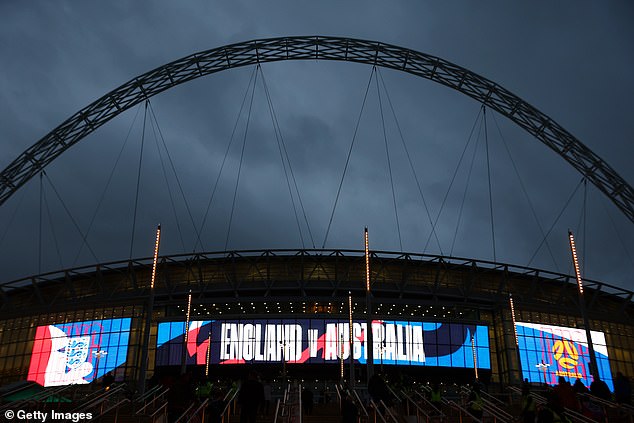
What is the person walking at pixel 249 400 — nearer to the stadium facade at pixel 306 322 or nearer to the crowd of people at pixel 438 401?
the crowd of people at pixel 438 401

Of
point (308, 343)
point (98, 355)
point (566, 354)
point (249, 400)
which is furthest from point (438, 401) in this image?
point (98, 355)

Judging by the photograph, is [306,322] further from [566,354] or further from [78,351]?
[566,354]

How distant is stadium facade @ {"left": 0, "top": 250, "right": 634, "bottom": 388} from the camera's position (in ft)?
167

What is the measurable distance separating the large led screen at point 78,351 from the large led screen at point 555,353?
4183cm

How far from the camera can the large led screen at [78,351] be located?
174ft

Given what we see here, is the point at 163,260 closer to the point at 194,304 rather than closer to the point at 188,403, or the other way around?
the point at 194,304

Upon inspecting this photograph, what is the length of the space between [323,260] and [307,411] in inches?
1202

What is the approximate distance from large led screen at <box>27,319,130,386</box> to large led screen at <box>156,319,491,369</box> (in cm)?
488

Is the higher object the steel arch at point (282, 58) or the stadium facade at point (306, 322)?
the steel arch at point (282, 58)
